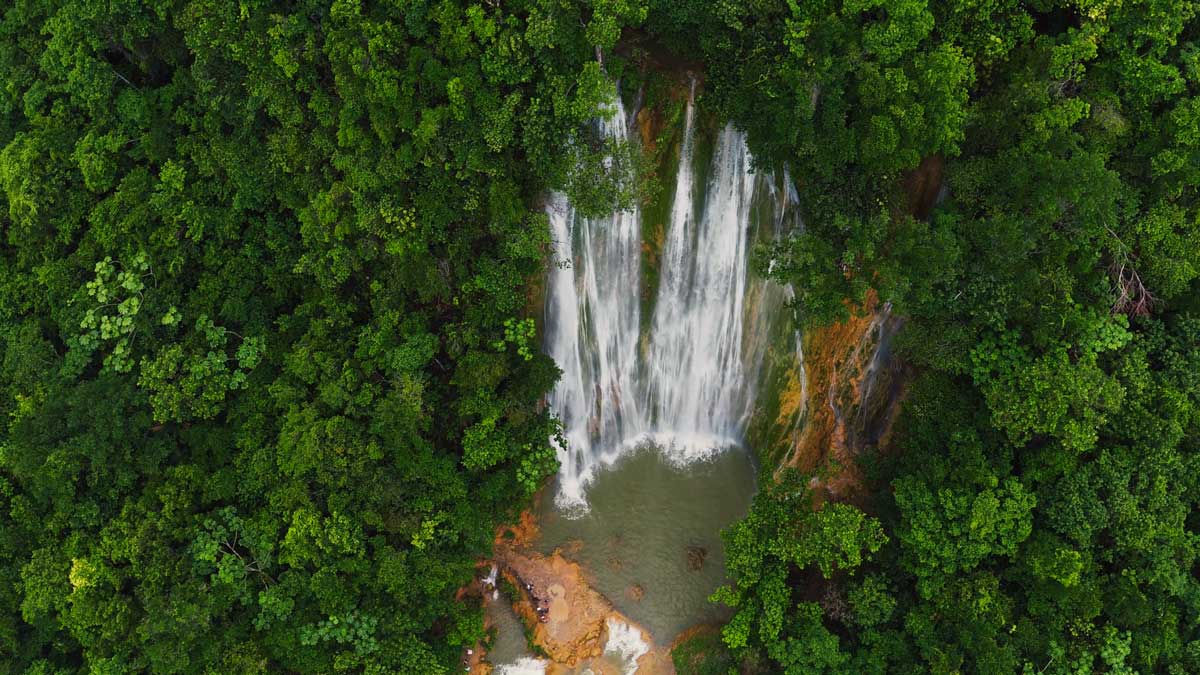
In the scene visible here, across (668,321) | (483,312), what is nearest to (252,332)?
(483,312)

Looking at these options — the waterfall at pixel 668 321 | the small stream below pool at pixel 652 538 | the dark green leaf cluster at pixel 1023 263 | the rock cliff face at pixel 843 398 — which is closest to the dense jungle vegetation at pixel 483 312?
the dark green leaf cluster at pixel 1023 263

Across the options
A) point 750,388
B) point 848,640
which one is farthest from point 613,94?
point 848,640

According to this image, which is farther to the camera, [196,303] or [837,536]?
[196,303]

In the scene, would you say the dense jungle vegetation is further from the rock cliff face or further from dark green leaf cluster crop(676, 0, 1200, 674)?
the rock cliff face

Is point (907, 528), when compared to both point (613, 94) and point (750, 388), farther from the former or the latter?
point (613, 94)

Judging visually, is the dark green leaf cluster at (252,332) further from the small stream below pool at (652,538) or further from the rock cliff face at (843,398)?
the rock cliff face at (843,398)

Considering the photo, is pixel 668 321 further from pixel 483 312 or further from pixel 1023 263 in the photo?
pixel 1023 263
